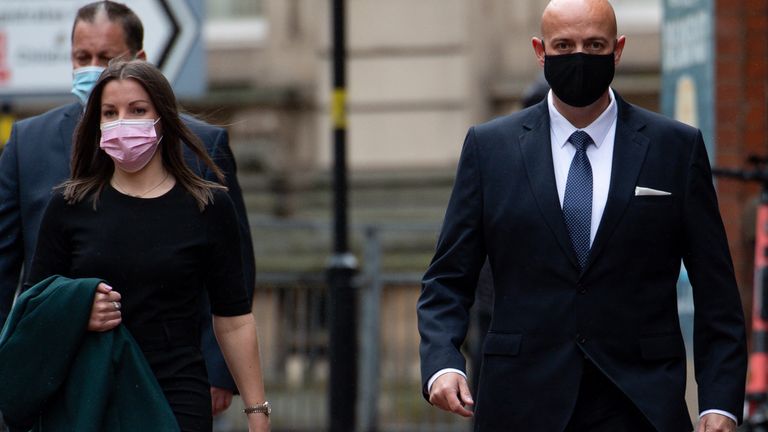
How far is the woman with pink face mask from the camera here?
5.08 metres

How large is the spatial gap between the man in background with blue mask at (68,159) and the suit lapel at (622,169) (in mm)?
1403

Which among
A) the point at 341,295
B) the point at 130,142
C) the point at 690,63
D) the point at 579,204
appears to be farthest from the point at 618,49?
the point at 341,295

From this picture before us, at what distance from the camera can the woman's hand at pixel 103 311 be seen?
496cm

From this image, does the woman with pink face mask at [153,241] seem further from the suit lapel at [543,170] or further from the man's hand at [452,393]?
the suit lapel at [543,170]

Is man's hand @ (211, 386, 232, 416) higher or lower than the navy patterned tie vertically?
lower

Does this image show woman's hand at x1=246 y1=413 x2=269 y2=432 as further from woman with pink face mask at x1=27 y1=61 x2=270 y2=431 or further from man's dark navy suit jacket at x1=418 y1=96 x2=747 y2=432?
man's dark navy suit jacket at x1=418 y1=96 x2=747 y2=432

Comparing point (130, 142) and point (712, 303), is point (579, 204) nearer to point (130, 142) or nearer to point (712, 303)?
point (712, 303)

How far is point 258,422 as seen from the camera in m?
5.32

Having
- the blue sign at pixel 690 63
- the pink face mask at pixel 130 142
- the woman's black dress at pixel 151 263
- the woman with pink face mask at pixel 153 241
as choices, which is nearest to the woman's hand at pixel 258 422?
the woman with pink face mask at pixel 153 241

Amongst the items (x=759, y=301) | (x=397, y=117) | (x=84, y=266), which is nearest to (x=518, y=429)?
(x=84, y=266)

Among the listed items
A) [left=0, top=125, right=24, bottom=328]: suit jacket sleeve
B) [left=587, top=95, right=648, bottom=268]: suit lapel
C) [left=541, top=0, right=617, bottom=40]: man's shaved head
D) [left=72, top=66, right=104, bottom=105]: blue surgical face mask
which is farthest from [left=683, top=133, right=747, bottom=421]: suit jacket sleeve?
[left=0, top=125, right=24, bottom=328]: suit jacket sleeve

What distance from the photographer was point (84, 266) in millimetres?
5086

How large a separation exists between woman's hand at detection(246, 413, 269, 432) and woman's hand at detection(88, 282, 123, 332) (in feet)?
1.83

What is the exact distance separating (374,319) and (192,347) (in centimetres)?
749
